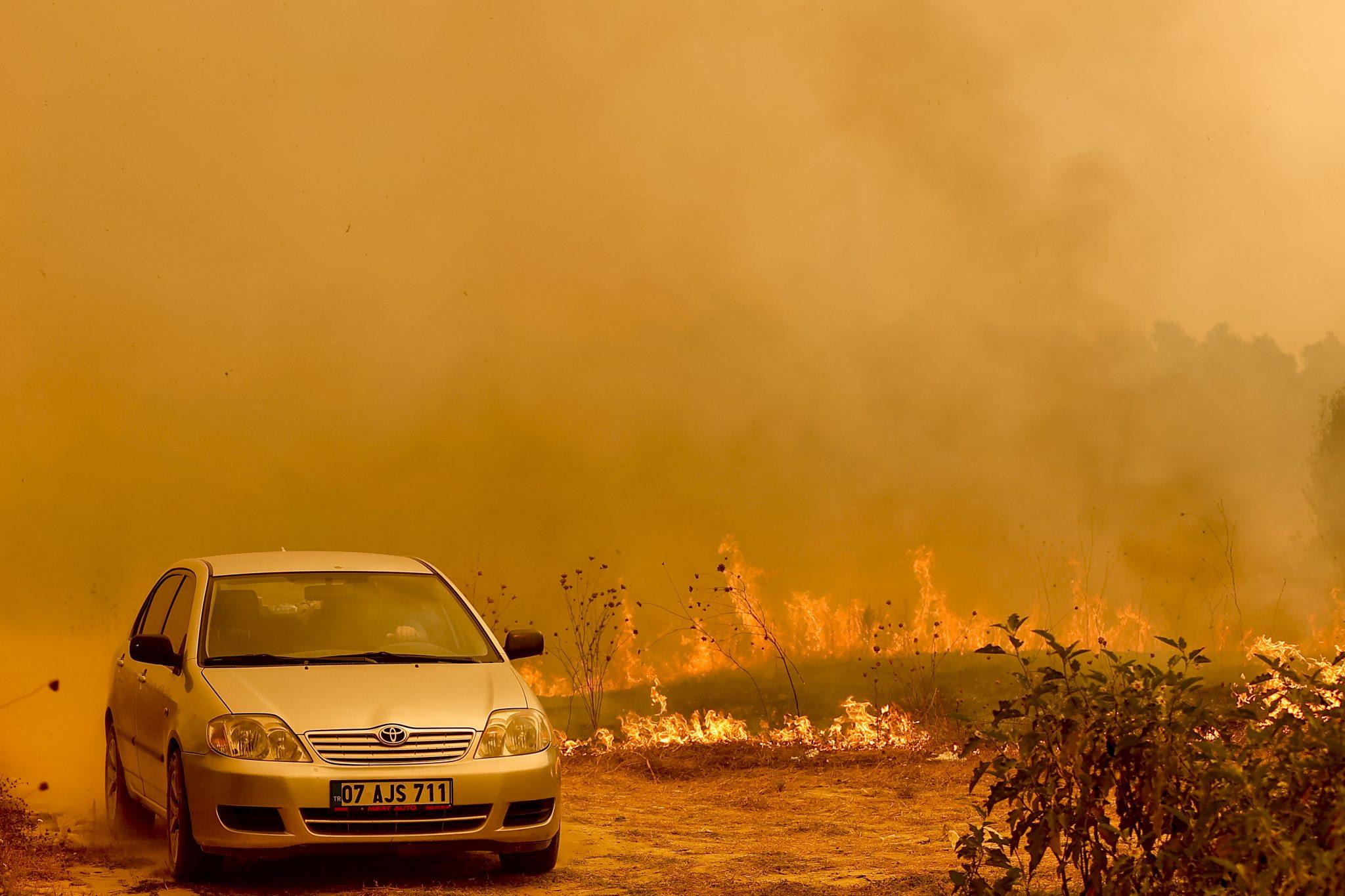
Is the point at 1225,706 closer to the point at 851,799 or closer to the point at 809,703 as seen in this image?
the point at 851,799

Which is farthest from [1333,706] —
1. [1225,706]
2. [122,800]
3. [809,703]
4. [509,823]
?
[809,703]

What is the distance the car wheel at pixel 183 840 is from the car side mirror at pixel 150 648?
454mm

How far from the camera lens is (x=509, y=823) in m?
6.49

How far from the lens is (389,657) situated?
699 cm

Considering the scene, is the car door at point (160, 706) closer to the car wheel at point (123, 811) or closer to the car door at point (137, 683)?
the car door at point (137, 683)

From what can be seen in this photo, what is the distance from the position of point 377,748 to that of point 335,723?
211 millimetres

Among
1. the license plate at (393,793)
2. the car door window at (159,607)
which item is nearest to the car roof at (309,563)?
the car door window at (159,607)

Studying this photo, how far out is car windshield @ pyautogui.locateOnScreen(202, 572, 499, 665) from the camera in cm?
702

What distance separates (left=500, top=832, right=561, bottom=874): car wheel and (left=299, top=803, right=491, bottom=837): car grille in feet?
2.08

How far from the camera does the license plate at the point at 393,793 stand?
6.19 meters

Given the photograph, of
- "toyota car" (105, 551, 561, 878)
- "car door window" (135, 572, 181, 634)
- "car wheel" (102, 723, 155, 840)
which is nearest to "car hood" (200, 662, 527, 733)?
"toyota car" (105, 551, 561, 878)

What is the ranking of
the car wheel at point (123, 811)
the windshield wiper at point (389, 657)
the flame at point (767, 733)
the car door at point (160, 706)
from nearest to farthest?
1. the car door at point (160, 706)
2. the windshield wiper at point (389, 657)
3. the car wheel at point (123, 811)
4. the flame at point (767, 733)

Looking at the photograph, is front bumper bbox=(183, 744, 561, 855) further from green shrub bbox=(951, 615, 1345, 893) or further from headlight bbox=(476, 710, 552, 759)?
green shrub bbox=(951, 615, 1345, 893)

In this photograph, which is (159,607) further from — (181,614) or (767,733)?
(767,733)
